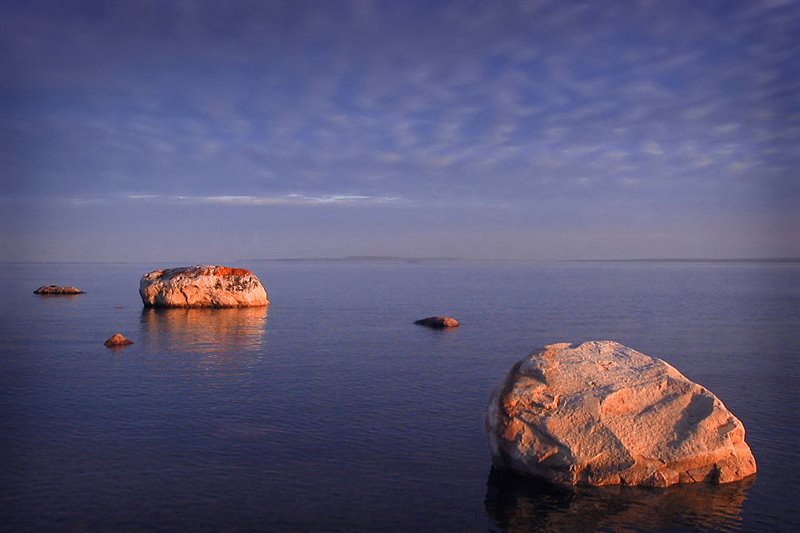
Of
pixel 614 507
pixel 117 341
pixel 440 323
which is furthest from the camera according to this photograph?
pixel 440 323

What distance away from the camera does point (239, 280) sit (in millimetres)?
73375

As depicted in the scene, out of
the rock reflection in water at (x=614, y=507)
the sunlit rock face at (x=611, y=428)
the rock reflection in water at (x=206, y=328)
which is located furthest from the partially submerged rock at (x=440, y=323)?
the rock reflection in water at (x=614, y=507)

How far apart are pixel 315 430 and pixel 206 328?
33011mm

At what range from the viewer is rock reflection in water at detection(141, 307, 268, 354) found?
46531 mm

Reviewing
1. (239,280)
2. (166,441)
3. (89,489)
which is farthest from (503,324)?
(89,489)

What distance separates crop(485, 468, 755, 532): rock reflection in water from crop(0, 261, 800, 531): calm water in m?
0.06

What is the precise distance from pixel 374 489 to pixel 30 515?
9.39 meters

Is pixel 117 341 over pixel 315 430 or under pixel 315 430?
over

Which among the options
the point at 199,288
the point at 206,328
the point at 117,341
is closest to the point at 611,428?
the point at 117,341

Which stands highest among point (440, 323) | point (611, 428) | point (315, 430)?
point (611, 428)

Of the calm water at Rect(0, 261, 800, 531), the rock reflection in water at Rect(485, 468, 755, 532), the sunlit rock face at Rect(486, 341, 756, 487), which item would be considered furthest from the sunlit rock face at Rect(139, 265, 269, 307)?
the rock reflection in water at Rect(485, 468, 755, 532)

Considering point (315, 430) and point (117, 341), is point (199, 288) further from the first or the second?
point (315, 430)

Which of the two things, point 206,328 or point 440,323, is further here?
point 440,323

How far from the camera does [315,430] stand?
25.3 metres
